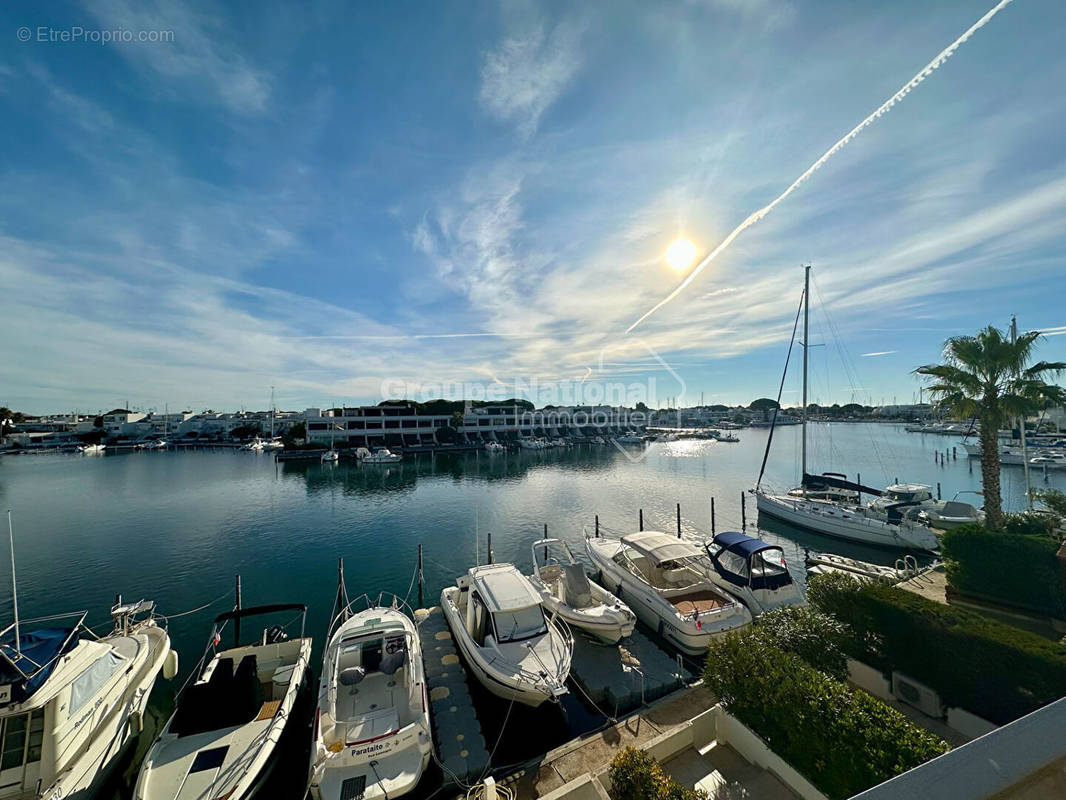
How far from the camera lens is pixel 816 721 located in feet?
24.1

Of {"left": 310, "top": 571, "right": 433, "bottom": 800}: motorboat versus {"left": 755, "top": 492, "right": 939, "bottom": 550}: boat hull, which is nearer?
{"left": 310, "top": 571, "right": 433, "bottom": 800}: motorboat

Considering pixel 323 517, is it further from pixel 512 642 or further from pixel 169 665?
pixel 512 642

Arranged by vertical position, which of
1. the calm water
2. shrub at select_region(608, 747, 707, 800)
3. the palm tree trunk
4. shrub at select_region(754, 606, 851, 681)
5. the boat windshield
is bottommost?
the calm water

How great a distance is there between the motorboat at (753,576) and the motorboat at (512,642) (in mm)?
7087

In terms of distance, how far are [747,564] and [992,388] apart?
12.5 meters

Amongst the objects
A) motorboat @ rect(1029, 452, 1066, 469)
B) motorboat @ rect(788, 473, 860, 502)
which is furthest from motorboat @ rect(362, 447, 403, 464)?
motorboat @ rect(1029, 452, 1066, 469)

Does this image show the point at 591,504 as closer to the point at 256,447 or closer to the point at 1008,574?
the point at 1008,574

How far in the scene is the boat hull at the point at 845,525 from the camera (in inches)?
991

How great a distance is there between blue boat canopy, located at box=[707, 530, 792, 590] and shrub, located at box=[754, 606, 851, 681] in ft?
19.3

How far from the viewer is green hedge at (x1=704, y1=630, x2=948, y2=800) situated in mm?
6637

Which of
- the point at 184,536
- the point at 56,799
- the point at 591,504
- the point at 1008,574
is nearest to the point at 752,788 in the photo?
the point at 1008,574

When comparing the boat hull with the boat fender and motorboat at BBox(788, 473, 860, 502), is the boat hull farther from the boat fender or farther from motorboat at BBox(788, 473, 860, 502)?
the boat fender

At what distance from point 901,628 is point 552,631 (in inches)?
339

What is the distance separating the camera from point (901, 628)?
10.1 m
